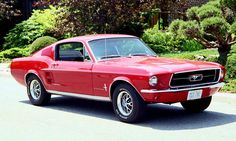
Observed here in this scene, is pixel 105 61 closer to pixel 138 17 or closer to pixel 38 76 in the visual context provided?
pixel 38 76

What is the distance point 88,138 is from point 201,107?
2.74m

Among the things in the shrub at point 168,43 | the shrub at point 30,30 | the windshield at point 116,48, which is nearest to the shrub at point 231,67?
the windshield at point 116,48

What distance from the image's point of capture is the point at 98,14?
19.6m

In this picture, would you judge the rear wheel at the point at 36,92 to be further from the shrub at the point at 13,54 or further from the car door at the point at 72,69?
the shrub at the point at 13,54

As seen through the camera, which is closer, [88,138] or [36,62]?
[88,138]

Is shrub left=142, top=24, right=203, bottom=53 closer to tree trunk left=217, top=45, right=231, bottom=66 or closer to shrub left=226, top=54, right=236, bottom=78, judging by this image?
Answer: tree trunk left=217, top=45, right=231, bottom=66

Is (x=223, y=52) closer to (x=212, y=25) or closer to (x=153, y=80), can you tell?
(x=212, y=25)

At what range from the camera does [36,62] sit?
10758mm

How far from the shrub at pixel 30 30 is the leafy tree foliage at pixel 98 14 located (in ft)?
16.1

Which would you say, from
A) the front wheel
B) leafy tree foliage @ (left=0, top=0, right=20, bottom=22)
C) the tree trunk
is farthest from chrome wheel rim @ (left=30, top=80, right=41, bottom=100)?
leafy tree foliage @ (left=0, top=0, right=20, bottom=22)

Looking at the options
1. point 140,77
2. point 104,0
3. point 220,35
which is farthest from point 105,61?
point 104,0

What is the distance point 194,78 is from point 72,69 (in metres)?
2.40

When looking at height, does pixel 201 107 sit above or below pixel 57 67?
below

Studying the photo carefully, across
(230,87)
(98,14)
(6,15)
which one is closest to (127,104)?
(230,87)
